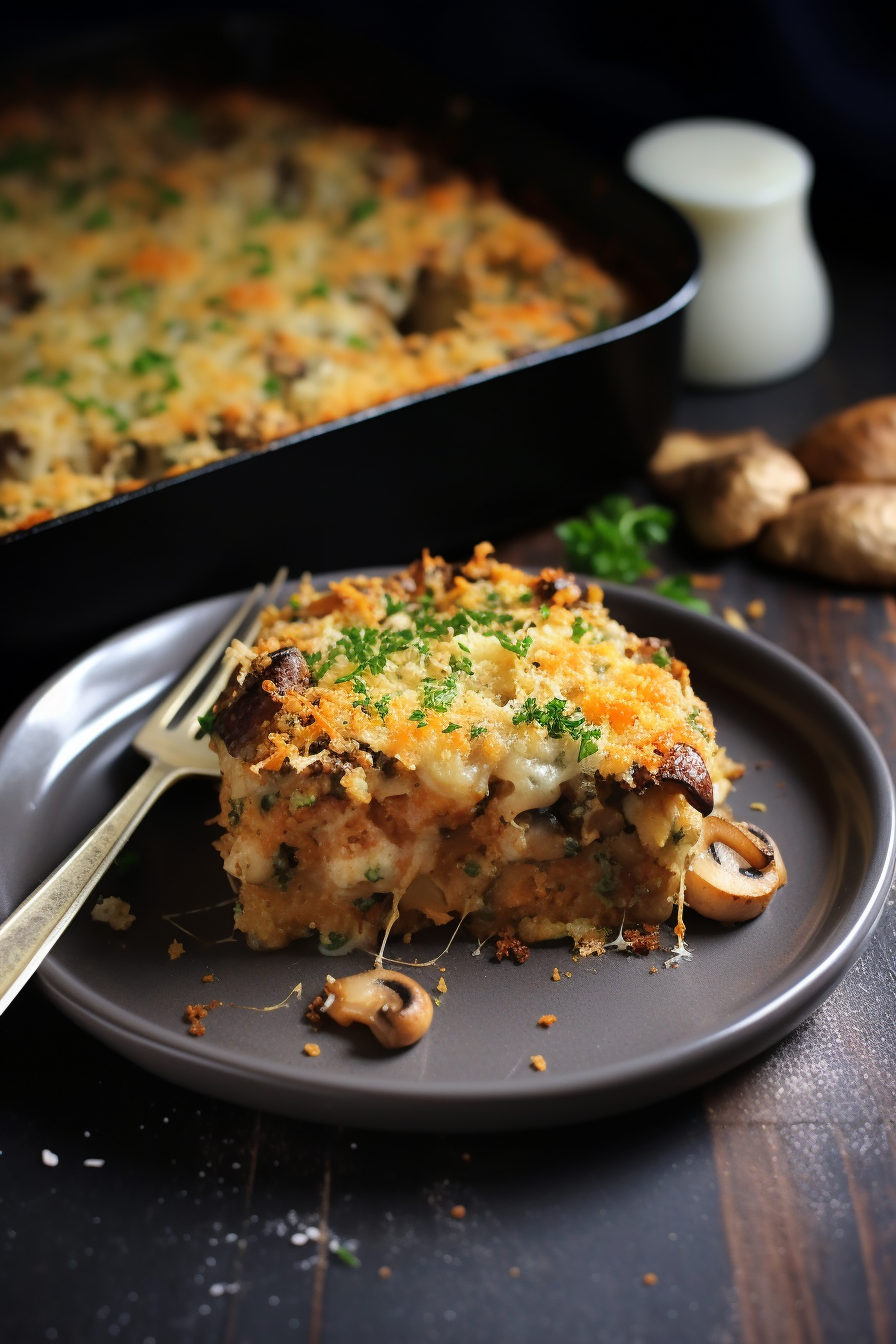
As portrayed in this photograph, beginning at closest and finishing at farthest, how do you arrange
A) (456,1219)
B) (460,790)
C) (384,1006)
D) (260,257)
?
1. (456,1219)
2. (384,1006)
3. (460,790)
4. (260,257)

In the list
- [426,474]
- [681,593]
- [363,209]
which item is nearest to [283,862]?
[426,474]

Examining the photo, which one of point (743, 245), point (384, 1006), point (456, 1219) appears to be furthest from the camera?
point (743, 245)

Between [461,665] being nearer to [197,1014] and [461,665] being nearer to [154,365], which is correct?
[197,1014]

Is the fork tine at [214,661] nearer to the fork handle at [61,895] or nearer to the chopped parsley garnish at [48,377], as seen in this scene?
the fork handle at [61,895]

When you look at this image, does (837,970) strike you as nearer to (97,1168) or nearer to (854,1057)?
(854,1057)

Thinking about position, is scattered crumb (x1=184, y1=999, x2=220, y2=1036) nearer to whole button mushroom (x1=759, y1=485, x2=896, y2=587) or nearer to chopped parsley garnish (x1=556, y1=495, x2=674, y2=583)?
chopped parsley garnish (x1=556, y1=495, x2=674, y2=583)

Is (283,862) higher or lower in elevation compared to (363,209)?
lower

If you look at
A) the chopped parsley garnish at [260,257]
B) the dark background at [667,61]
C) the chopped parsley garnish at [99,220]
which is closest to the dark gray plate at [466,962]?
the chopped parsley garnish at [260,257]

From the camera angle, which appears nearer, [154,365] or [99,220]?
[154,365]
